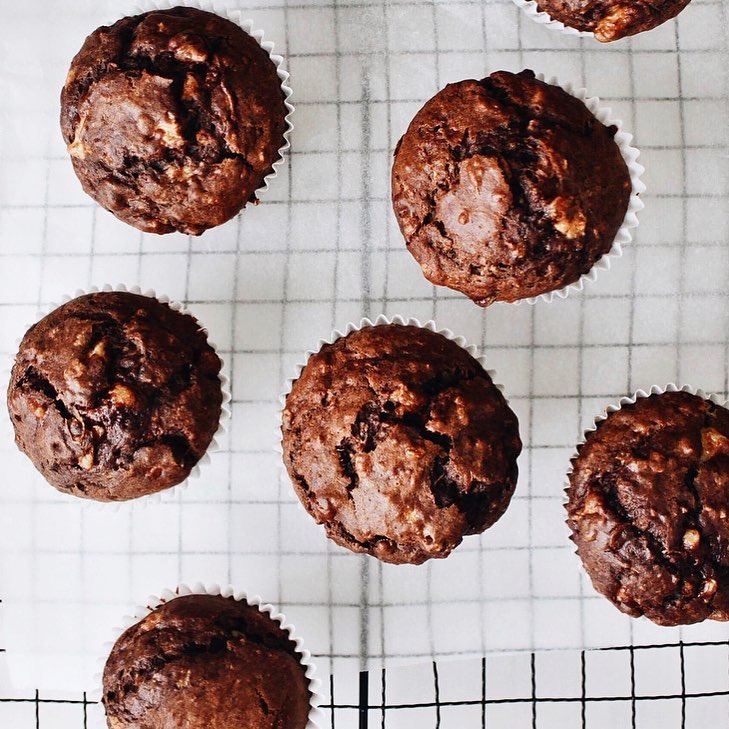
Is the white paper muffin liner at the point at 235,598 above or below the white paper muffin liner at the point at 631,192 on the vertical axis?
below

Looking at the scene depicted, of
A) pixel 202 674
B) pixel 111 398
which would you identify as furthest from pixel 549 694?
pixel 111 398

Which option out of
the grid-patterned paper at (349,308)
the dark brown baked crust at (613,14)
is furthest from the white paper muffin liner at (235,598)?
the dark brown baked crust at (613,14)

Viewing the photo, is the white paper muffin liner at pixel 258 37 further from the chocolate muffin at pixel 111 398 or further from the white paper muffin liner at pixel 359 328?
the chocolate muffin at pixel 111 398

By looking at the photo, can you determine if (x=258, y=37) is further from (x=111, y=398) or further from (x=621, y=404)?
(x=621, y=404)

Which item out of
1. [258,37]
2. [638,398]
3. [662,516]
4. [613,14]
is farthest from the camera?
[258,37]

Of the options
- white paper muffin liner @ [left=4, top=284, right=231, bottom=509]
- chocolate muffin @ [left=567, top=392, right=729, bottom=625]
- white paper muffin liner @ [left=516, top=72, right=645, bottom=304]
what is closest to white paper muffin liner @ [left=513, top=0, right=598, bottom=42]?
white paper muffin liner @ [left=516, top=72, right=645, bottom=304]

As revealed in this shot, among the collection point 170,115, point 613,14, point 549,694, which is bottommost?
point 549,694

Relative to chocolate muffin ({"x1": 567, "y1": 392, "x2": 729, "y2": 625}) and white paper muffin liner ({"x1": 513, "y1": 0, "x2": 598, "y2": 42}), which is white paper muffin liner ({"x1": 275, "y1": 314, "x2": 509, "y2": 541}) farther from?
white paper muffin liner ({"x1": 513, "y1": 0, "x2": 598, "y2": 42})
